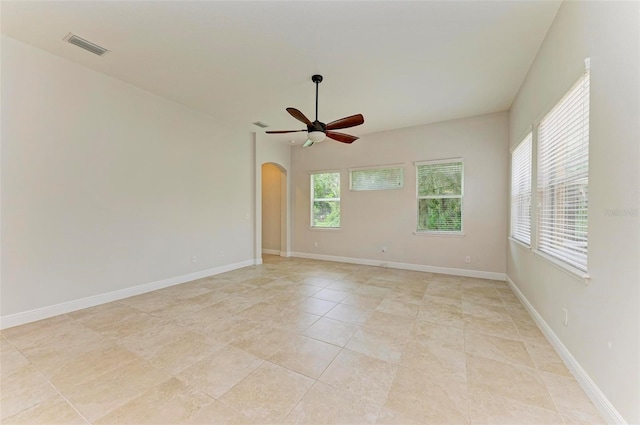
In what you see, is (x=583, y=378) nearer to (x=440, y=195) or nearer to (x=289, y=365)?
(x=289, y=365)

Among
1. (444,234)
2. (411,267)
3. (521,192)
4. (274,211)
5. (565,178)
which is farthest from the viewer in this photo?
(274,211)

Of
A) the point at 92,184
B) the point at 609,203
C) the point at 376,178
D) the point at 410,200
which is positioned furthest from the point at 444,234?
the point at 92,184

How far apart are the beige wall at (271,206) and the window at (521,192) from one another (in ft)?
17.3

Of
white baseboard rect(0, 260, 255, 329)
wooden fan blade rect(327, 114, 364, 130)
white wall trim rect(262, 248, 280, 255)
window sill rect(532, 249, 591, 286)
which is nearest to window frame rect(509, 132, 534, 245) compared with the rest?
window sill rect(532, 249, 591, 286)

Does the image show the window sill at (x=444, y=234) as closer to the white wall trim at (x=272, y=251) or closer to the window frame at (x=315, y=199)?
the window frame at (x=315, y=199)

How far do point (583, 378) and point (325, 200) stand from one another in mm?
5330

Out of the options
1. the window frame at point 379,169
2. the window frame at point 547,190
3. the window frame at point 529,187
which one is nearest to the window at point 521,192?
the window frame at point 529,187

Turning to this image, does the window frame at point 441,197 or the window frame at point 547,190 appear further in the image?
the window frame at point 441,197

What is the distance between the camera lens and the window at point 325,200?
6.45 m

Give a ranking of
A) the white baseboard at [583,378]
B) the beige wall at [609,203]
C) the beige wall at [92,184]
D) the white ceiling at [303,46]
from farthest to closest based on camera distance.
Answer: the beige wall at [92,184] → the white ceiling at [303,46] → the white baseboard at [583,378] → the beige wall at [609,203]

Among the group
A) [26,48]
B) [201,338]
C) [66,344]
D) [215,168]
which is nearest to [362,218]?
[215,168]

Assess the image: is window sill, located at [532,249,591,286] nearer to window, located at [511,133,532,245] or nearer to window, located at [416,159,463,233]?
window, located at [511,133,532,245]

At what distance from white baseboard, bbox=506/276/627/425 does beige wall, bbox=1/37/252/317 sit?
16.5ft

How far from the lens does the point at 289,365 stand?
2061 mm
